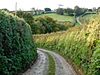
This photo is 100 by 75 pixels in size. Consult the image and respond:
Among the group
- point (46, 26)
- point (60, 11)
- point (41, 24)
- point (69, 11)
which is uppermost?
point (69, 11)

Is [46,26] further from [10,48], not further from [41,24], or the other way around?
[10,48]

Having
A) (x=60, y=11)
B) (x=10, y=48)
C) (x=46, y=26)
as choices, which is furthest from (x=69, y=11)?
(x=10, y=48)

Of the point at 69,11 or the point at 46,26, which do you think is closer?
the point at 46,26

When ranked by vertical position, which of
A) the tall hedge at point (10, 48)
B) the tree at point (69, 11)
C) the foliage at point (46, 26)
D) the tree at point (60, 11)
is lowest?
the foliage at point (46, 26)

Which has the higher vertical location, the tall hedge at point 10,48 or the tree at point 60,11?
the tall hedge at point 10,48

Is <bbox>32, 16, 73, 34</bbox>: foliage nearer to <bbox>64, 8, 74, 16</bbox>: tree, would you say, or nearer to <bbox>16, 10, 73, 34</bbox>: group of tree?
<bbox>16, 10, 73, 34</bbox>: group of tree

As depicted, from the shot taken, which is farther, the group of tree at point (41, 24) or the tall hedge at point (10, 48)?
the group of tree at point (41, 24)

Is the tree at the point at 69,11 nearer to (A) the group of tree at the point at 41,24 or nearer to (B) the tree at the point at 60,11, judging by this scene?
(B) the tree at the point at 60,11

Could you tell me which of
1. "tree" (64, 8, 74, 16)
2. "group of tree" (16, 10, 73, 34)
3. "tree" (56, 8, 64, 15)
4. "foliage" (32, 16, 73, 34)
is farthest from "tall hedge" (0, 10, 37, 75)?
"tree" (56, 8, 64, 15)

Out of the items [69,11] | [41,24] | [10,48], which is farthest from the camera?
→ [69,11]

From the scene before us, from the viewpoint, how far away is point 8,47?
23.1 m

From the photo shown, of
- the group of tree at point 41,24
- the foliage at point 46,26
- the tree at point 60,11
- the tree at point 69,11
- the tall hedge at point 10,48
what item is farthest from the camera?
the tree at point 60,11

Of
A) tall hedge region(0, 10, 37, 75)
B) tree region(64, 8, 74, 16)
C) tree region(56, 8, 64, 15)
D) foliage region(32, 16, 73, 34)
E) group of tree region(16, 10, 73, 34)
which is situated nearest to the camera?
tall hedge region(0, 10, 37, 75)

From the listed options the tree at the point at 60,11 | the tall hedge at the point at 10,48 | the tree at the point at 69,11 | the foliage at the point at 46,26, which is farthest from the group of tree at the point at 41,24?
the tall hedge at the point at 10,48
